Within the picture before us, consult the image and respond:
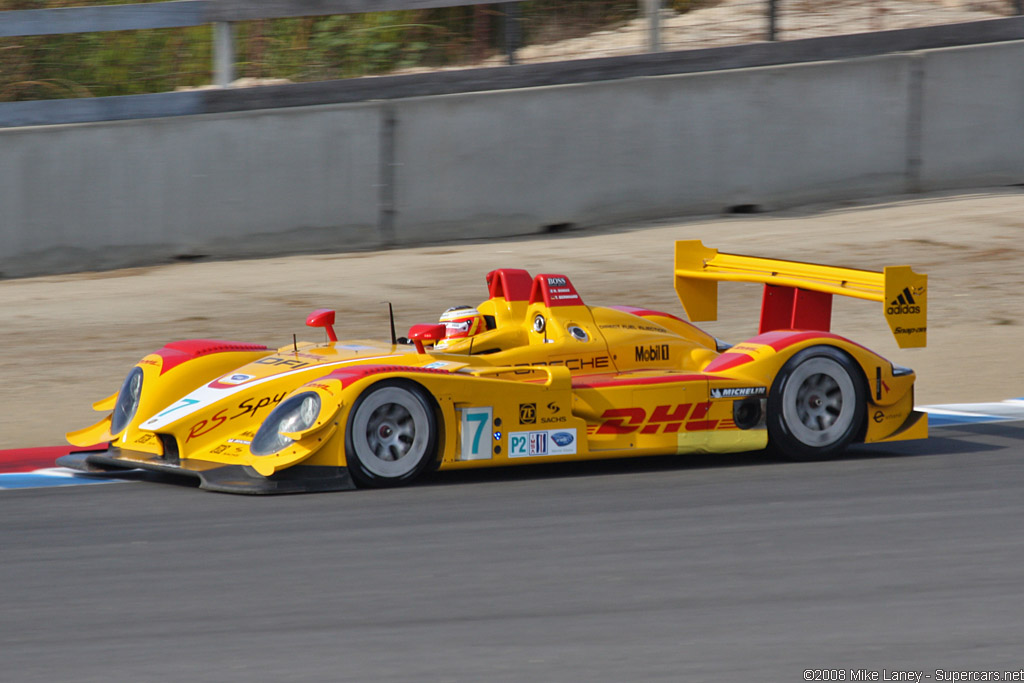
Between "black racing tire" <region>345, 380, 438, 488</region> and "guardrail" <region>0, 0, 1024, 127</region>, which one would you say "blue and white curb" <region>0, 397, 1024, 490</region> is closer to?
"black racing tire" <region>345, 380, 438, 488</region>

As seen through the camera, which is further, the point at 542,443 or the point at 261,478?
the point at 542,443

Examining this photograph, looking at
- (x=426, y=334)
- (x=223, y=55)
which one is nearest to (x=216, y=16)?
(x=223, y=55)

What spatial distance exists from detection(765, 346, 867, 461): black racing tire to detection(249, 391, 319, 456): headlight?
2.36m

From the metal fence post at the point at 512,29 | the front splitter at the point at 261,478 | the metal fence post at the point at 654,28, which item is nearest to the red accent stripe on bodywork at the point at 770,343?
the front splitter at the point at 261,478

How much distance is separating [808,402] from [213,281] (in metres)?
6.64

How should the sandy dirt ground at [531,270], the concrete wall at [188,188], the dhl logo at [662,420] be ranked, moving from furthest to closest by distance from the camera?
1. the concrete wall at [188,188]
2. the sandy dirt ground at [531,270]
3. the dhl logo at [662,420]

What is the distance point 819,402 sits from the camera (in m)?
7.26

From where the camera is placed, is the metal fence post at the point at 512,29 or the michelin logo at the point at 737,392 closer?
the michelin logo at the point at 737,392

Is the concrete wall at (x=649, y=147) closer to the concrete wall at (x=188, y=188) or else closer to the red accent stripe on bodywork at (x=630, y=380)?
the concrete wall at (x=188, y=188)

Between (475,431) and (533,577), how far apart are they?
1526mm

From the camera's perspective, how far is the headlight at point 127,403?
706 centimetres

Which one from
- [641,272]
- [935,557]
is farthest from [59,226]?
[935,557]

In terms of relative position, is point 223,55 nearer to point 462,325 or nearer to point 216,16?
point 216,16

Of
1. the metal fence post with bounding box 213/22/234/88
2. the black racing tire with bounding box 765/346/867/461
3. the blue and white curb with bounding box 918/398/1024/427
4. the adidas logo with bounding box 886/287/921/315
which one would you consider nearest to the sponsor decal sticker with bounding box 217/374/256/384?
the black racing tire with bounding box 765/346/867/461
